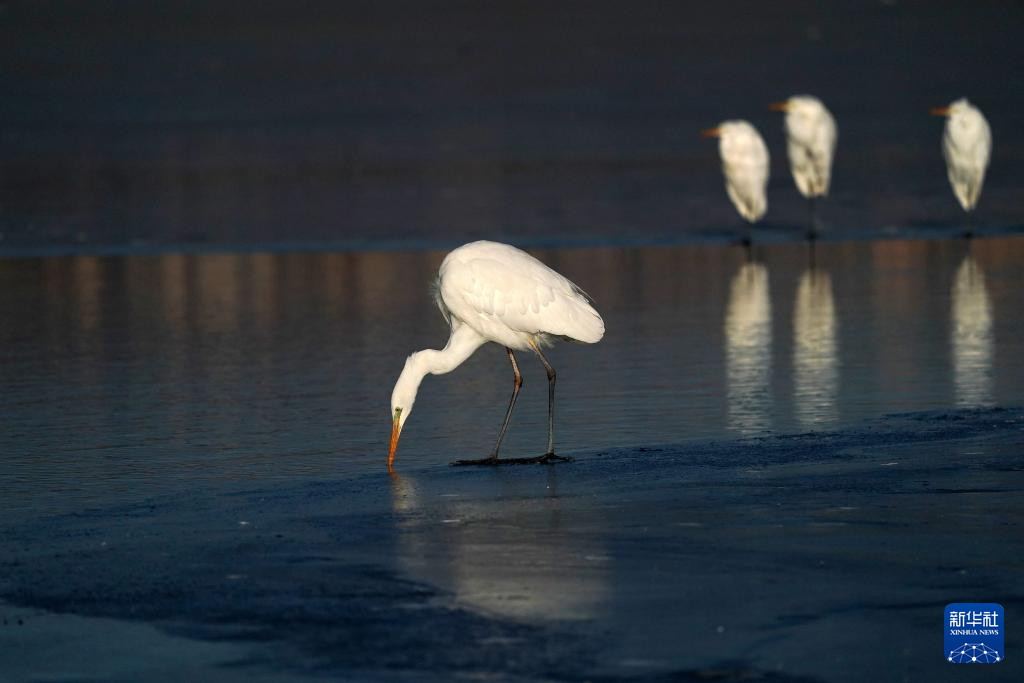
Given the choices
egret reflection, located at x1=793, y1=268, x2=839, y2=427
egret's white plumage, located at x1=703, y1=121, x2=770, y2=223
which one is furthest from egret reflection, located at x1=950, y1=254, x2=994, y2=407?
egret's white plumage, located at x1=703, y1=121, x2=770, y2=223

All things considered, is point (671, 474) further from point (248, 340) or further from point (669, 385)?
point (248, 340)

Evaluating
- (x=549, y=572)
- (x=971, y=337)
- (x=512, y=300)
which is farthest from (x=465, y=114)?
(x=549, y=572)

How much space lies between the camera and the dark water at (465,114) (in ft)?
76.8

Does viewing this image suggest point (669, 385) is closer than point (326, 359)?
Yes

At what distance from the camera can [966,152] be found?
22.0 m

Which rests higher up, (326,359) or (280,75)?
(280,75)

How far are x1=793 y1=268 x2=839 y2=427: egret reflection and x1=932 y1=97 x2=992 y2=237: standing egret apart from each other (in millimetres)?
5875

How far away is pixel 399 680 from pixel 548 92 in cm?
3514

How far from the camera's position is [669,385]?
10.5 meters

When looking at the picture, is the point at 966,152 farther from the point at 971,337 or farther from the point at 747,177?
the point at 971,337

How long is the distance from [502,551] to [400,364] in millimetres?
5192

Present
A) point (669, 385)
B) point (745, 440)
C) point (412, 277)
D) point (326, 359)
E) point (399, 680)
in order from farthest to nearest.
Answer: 1. point (412, 277)
2. point (326, 359)
3. point (669, 385)
4. point (745, 440)
5. point (399, 680)

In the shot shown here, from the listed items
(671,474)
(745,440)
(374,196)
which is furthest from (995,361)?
(374,196)

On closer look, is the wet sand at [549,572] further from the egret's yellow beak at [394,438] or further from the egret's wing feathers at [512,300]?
the egret's wing feathers at [512,300]
